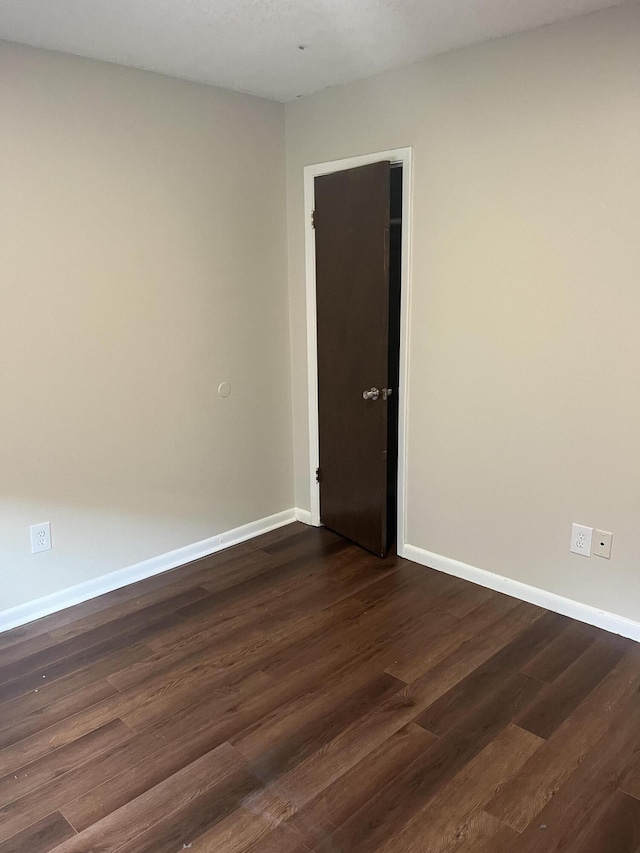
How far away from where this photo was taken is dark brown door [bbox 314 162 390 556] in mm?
3111

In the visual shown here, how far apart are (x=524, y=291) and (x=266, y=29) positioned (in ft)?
4.78

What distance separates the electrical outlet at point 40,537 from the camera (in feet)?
9.13

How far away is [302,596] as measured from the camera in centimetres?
299

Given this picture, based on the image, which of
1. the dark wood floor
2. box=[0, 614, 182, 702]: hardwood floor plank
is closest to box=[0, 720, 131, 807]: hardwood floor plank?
the dark wood floor

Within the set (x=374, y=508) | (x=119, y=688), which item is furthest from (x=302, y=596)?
(x=119, y=688)

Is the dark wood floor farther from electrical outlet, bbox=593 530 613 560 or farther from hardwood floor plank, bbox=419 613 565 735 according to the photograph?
electrical outlet, bbox=593 530 613 560

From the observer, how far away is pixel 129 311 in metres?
2.96

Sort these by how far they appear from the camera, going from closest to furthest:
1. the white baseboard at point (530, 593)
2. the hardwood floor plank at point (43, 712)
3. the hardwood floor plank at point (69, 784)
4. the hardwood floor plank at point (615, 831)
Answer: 1. the hardwood floor plank at point (615, 831)
2. the hardwood floor plank at point (69, 784)
3. the hardwood floor plank at point (43, 712)
4. the white baseboard at point (530, 593)

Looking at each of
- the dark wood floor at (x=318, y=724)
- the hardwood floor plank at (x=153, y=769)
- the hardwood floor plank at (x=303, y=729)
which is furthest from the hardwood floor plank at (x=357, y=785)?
the hardwood floor plank at (x=153, y=769)

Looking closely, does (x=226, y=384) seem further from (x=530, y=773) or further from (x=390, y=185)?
(x=530, y=773)

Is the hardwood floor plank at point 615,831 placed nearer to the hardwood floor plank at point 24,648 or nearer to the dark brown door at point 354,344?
the dark brown door at point 354,344

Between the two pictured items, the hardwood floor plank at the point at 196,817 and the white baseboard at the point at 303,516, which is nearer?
the hardwood floor plank at the point at 196,817

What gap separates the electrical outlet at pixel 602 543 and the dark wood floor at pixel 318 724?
0.33 m

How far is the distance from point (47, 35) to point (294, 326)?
5.98 feet
